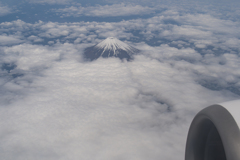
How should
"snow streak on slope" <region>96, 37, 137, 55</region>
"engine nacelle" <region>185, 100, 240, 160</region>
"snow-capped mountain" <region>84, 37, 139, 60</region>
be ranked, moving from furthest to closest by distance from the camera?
1. "snow streak on slope" <region>96, 37, 137, 55</region>
2. "snow-capped mountain" <region>84, 37, 139, 60</region>
3. "engine nacelle" <region>185, 100, 240, 160</region>

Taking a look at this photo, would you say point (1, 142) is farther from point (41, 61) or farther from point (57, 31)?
point (57, 31)

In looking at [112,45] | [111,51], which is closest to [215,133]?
[111,51]

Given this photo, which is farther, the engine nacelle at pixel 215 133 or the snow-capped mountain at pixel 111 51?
the snow-capped mountain at pixel 111 51

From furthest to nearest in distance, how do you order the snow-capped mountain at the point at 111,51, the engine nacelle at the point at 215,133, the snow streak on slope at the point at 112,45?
the snow streak on slope at the point at 112,45
the snow-capped mountain at the point at 111,51
the engine nacelle at the point at 215,133

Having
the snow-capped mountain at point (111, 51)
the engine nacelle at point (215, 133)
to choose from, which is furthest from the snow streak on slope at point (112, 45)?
the engine nacelle at point (215, 133)

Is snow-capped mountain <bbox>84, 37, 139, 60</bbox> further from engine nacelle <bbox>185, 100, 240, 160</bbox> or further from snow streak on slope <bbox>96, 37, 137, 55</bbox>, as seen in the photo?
engine nacelle <bbox>185, 100, 240, 160</bbox>

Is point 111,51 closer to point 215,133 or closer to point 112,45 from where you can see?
point 112,45

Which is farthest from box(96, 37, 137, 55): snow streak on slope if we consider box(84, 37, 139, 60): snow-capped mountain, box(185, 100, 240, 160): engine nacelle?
box(185, 100, 240, 160): engine nacelle

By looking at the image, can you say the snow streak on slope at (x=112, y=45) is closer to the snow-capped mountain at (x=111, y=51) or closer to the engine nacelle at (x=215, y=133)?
the snow-capped mountain at (x=111, y=51)
